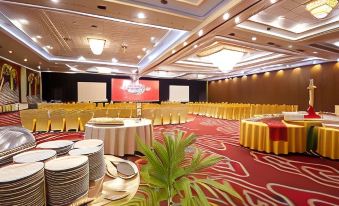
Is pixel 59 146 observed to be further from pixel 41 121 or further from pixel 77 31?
pixel 77 31

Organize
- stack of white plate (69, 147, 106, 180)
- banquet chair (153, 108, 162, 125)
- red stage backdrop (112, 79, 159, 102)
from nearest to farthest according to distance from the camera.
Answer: stack of white plate (69, 147, 106, 180) → banquet chair (153, 108, 162, 125) → red stage backdrop (112, 79, 159, 102)

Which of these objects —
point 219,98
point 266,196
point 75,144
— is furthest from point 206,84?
point 75,144

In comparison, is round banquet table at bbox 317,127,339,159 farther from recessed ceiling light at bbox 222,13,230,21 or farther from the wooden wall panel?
the wooden wall panel

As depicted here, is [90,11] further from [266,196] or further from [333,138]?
[333,138]

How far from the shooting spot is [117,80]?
18594 millimetres

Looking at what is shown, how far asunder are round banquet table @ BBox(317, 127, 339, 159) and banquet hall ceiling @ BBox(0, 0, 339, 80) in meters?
2.87

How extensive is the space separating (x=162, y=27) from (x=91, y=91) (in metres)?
13.3

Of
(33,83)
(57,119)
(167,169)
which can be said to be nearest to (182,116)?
(57,119)

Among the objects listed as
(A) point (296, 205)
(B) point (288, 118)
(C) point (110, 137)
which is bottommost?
(A) point (296, 205)

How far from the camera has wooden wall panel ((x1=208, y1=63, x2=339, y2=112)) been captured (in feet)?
35.4

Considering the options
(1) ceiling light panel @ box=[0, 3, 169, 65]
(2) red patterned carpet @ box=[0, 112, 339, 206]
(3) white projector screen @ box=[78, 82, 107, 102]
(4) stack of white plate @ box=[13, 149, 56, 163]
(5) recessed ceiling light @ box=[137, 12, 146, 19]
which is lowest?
(2) red patterned carpet @ box=[0, 112, 339, 206]

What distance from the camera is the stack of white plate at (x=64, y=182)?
75 cm

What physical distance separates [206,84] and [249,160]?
1859cm

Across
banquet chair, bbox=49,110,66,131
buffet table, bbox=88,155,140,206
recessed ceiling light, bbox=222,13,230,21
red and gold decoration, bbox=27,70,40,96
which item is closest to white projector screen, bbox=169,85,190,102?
red and gold decoration, bbox=27,70,40,96
